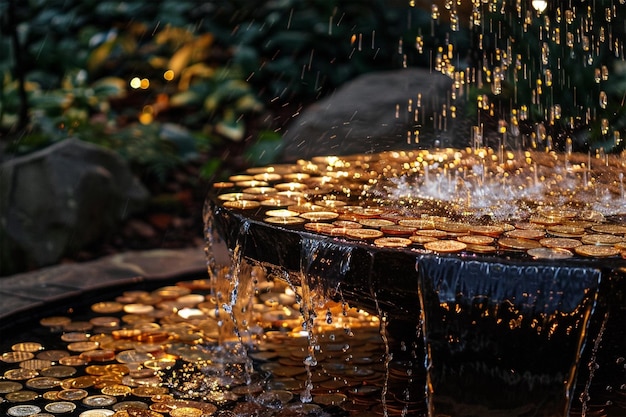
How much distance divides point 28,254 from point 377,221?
2.46 metres

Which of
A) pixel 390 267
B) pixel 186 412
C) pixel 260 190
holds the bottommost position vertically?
pixel 186 412

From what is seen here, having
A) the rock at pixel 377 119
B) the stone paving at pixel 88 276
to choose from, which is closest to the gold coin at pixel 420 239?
the stone paving at pixel 88 276

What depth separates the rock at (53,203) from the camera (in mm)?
4508

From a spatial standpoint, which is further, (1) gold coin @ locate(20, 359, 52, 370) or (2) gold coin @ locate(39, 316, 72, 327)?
(2) gold coin @ locate(39, 316, 72, 327)

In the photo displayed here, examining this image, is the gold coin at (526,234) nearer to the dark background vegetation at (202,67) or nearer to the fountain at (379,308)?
the fountain at (379,308)

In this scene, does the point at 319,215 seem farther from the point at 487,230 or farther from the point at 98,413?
the point at 98,413

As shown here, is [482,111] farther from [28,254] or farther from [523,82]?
[28,254]

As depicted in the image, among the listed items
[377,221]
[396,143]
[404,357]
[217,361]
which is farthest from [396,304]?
[396,143]

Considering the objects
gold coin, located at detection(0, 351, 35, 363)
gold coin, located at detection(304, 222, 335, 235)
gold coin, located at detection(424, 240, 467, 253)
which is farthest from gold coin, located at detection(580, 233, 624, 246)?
gold coin, located at detection(0, 351, 35, 363)

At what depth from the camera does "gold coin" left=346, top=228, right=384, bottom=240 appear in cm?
238

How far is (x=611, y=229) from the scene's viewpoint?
99.0 inches

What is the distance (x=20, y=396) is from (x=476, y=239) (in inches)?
55.1

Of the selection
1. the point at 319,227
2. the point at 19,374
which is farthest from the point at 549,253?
the point at 19,374

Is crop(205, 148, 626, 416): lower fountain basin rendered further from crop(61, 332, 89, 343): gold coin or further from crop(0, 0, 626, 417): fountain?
crop(61, 332, 89, 343): gold coin
